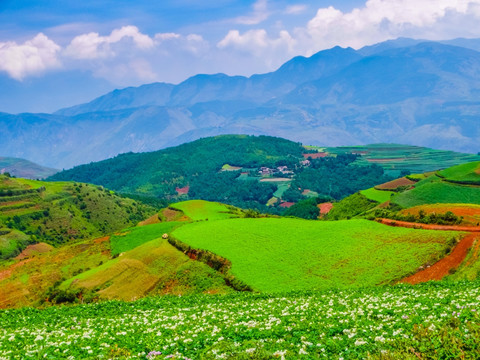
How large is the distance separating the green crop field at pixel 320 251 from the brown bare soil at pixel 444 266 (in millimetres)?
914

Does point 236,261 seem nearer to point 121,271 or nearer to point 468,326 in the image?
point 121,271

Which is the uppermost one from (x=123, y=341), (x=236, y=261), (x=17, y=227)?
(x=123, y=341)

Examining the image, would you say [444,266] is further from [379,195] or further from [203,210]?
[379,195]

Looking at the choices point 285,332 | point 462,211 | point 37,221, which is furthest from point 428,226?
point 37,221

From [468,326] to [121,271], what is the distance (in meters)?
52.5

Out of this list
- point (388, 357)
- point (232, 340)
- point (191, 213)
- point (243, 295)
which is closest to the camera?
point (388, 357)

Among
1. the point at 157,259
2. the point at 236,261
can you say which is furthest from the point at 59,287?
the point at 236,261

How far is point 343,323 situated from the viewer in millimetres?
22469

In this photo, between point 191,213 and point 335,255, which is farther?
point 191,213

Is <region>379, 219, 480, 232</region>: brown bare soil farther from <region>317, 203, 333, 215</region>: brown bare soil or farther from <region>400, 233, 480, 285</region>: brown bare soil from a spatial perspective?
<region>317, 203, 333, 215</region>: brown bare soil

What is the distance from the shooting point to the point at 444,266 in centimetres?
4688

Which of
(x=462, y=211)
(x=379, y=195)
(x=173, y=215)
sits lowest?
(x=173, y=215)

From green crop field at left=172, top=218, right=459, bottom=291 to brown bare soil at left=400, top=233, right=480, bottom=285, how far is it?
91cm

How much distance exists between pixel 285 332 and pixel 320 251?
35294mm
